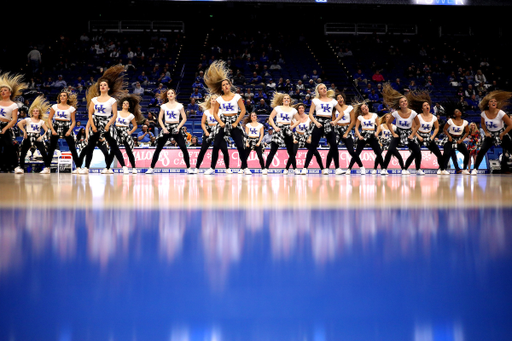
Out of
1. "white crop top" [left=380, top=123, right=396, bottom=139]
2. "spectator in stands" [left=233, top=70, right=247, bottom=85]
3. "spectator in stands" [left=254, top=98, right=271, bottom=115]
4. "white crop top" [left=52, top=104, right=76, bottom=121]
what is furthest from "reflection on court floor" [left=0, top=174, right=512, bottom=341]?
"spectator in stands" [left=233, top=70, right=247, bottom=85]

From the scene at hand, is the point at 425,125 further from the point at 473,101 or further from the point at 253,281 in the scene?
the point at 473,101

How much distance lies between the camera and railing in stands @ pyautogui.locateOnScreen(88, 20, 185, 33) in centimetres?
2562

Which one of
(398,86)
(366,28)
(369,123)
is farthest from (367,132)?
(366,28)

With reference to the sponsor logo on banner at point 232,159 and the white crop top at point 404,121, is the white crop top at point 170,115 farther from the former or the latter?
the white crop top at point 404,121

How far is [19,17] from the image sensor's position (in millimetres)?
23547

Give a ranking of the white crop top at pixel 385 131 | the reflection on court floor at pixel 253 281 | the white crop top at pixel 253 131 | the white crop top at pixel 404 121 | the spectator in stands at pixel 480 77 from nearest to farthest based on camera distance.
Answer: the reflection on court floor at pixel 253 281, the white crop top at pixel 404 121, the white crop top at pixel 253 131, the white crop top at pixel 385 131, the spectator in stands at pixel 480 77

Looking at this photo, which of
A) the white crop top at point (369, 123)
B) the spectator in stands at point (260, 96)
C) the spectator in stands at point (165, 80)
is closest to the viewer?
the white crop top at point (369, 123)

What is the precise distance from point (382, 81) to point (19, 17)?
700 inches

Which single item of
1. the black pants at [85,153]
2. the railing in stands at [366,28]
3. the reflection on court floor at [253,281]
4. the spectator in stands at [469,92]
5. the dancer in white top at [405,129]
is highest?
the railing in stands at [366,28]

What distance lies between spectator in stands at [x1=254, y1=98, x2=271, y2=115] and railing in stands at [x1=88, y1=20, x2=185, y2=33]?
36.1 ft

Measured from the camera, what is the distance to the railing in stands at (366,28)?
2669cm

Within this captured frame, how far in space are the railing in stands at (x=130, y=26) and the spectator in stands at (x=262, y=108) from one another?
36.1ft

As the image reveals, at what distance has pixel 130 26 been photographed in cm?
2570

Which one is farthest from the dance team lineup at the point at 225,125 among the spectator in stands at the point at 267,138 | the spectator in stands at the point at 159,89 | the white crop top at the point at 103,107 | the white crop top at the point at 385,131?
the spectator in stands at the point at 159,89
